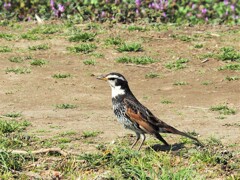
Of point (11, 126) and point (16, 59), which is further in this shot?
point (16, 59)

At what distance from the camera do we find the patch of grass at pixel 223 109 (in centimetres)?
1195

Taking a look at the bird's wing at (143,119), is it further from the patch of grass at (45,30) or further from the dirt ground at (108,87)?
the patch of grass at (45,30)

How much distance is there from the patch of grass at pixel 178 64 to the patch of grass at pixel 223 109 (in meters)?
2.62

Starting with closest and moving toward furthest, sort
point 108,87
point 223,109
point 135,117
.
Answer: point 135,117
point 223,109
point 108,87

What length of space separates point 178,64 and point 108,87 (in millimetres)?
1875

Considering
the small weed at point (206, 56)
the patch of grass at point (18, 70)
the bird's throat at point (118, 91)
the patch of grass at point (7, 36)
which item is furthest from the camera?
the patch of grass at point (7, 36)

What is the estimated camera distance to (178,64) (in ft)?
49.2

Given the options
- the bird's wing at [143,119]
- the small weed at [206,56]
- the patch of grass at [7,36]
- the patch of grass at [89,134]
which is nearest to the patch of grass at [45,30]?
the patch of grass at [7,36]

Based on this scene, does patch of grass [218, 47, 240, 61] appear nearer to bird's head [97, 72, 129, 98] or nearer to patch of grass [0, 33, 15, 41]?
patch of grass [0, 33, 15, 41]

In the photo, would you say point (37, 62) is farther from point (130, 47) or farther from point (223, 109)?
point (223, 109)

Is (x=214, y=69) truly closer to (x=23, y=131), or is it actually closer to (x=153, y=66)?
(x=153, y=66)

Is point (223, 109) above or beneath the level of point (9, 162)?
beneath

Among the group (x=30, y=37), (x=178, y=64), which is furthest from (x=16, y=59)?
(x=178, y=64)

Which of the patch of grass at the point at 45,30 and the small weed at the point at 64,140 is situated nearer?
the small weed at the point at 64,140
